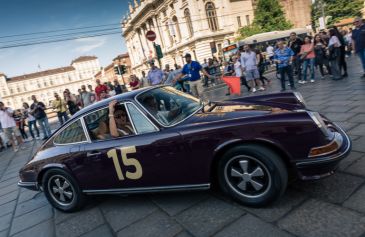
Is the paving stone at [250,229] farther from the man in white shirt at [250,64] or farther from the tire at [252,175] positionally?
the man in white shirt at [250,64]

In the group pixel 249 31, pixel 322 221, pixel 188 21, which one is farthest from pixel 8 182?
pixel 188 21

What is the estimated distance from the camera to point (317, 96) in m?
7.34

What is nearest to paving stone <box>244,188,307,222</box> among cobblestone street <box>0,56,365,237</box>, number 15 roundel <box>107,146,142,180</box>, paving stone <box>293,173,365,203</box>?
cobblestone street <box>0,56,365,237</box>

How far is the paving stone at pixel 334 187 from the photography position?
2715 mm

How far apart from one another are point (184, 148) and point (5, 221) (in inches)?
126

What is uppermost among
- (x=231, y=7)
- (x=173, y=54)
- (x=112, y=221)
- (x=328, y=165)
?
(x=231, y=7)

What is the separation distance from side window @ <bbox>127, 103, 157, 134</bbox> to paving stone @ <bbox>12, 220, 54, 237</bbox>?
1704mm

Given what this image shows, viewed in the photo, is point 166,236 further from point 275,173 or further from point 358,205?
point 358,205

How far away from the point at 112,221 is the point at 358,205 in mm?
2600

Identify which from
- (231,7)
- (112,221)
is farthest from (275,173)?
(231,7)

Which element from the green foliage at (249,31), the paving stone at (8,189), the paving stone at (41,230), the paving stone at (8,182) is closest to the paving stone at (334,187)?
the paving stone at (41,230)

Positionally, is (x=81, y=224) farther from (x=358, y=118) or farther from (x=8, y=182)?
(x=358, y=118)

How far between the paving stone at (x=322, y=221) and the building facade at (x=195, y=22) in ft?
120

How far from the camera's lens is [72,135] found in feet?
12.4
